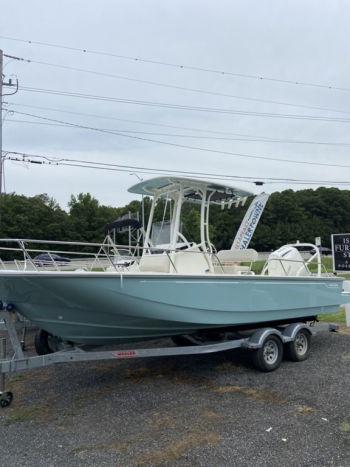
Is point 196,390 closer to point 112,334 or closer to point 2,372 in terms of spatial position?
point 112,334

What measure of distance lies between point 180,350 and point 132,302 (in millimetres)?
1077

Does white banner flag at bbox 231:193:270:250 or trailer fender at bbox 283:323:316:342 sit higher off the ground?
white banner flag at bbox 231:193:270:250

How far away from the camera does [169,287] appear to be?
587cm

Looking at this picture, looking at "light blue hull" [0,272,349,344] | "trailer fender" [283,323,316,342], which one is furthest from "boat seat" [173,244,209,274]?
"trailer fender" [283,323,316,342]

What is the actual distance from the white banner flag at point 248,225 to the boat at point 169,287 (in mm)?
1326

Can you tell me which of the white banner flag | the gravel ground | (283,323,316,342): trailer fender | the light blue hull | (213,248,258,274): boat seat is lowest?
the gravel ground

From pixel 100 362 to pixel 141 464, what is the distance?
12.3 feet

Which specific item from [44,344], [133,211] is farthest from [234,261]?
[133,211]

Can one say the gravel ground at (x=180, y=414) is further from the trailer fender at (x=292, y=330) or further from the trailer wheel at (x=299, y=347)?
the trailer fender at (x=292, y=330)

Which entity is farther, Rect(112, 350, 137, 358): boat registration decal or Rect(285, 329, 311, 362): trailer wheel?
Rect(285, 329, 311, 362): trailer wheel

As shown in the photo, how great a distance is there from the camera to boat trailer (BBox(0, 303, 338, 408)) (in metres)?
5.34

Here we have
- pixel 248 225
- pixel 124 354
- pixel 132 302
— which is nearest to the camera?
pixel 132 302

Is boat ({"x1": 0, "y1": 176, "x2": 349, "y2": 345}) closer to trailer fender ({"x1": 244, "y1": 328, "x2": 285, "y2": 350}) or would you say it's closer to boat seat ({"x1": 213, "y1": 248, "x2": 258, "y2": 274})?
boat seat ({"x1": 213, "y1": 248, "x2": 258, "y2": 274})

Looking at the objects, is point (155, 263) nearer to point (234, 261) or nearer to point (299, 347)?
point (234, 261)
